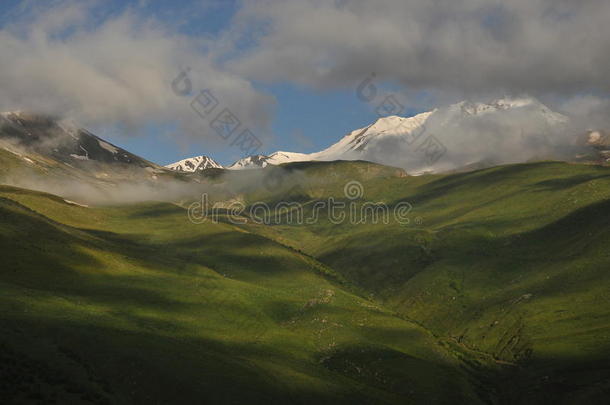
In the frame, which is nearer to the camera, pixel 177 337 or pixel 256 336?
pixel 177 337

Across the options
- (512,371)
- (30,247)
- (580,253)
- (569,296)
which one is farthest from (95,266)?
(580,253)

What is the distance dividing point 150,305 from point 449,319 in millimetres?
101565

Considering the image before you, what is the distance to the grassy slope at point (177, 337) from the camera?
72.6 m

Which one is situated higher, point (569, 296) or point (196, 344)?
point (569, 296)

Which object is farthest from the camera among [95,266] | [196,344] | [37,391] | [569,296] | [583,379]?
[569,296]

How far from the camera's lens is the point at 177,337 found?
103750 mm

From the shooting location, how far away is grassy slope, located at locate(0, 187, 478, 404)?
2859 inches

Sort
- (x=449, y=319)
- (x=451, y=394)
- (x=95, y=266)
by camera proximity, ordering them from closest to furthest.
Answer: (x=451, y=394) → (x=95, y=266) → (x=449, y=319)

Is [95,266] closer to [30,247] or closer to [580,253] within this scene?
[30,247]

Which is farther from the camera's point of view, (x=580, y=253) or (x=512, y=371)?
(x=580, y=253)

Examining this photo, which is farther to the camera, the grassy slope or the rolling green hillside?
the rolling green hillside

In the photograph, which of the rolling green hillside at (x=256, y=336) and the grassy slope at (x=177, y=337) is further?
the rolling green hillside at (x=256, y=336)

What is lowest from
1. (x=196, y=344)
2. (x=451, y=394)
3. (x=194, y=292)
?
(x=451, y=394)

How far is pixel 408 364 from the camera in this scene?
122500 mm
